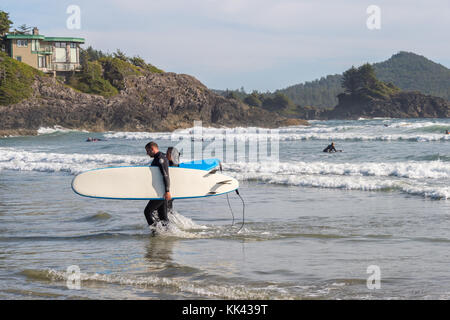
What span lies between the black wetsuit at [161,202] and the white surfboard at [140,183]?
0.25 m

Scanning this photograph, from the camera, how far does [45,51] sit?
67750mm

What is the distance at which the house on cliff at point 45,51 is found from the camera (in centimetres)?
6675

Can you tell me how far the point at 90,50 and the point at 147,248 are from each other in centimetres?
15404

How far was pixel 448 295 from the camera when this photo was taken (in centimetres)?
479

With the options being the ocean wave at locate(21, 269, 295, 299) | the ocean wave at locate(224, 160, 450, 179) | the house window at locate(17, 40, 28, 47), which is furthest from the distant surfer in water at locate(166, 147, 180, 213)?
the house window at locate(17, 40, 28, 47)

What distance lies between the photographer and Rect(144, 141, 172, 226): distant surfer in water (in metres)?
7.73

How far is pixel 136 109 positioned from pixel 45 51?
14.6m

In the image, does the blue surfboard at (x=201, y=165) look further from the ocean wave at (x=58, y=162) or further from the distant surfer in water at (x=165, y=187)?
the ocean wave at (x=58, y=162)

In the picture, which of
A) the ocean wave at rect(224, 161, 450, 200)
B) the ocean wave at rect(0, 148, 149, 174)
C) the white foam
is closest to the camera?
the ocean wave at rect(224, 161, 450, 200)

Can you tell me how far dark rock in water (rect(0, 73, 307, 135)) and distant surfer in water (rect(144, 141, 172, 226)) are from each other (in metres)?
51.0

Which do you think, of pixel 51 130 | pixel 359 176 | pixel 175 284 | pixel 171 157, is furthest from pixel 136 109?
pixel 175 284

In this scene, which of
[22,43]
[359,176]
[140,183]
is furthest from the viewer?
[22,43]

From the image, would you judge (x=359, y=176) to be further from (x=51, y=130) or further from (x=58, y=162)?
(x=51, y=130)

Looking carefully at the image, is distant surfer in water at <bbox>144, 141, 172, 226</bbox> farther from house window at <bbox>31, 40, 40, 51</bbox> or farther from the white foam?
house window at <bbox>31, 40, 40, 51</bbox>
